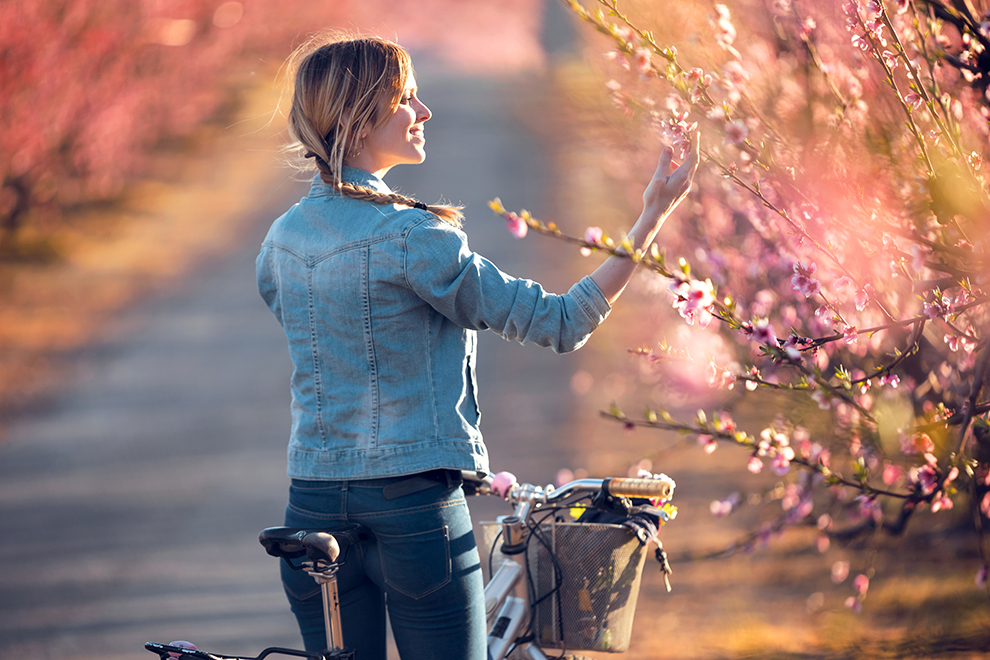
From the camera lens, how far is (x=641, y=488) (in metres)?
2.34

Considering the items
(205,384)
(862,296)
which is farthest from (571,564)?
(205,384)

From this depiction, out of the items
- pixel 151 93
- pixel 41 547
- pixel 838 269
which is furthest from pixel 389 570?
pixel 151 93

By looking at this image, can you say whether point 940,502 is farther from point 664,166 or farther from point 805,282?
point 664,166

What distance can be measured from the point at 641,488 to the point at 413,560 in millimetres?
A: 679

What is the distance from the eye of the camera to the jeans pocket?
1.99 metres

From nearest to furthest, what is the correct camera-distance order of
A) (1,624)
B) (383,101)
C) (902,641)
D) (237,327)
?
(383,101), (902,641), (1,624), (237,327)

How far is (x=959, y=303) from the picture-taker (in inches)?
88.7

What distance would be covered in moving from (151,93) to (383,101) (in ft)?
40.5

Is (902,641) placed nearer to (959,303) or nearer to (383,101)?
(959,303)

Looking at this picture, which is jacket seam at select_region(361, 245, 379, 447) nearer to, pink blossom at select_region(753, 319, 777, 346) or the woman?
the woman

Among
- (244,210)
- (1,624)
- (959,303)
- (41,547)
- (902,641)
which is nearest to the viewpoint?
(959,303)

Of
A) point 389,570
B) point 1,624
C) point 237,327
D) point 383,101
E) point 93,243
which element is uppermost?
point 93,243

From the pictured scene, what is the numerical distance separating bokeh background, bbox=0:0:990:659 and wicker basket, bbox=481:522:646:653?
150cm

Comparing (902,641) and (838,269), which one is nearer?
(838,269)
